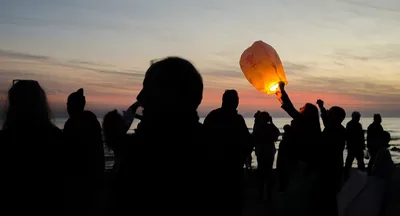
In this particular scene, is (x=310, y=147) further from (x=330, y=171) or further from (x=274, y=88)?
(x=274, y=88)

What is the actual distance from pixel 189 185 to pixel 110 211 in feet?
1.25

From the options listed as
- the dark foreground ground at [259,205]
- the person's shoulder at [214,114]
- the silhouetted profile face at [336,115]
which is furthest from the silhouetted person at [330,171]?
the dark foreground ground at [259,205]

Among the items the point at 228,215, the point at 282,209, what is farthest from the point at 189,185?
the point at 282,209

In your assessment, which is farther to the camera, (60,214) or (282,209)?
(282,209)

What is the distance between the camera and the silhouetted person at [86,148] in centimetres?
475

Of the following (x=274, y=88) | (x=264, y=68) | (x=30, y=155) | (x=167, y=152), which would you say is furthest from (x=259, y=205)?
(x=167, y=152)

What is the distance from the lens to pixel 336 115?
6656 mm

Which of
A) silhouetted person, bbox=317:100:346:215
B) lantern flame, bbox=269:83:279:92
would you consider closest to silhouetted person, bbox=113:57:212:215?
silhouetted person, bbox=317:100:346:215

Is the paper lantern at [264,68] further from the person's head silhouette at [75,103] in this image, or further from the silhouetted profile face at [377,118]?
the silhouetted profile face at [377,118]

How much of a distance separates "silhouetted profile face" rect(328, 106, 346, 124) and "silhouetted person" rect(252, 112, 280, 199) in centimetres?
351

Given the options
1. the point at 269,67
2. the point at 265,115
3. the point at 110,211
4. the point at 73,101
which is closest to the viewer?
the point at 110,211

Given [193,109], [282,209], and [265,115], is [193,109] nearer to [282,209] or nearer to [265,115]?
[282,209]

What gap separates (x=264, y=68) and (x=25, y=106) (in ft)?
11.8

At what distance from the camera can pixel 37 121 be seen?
10.3ft
